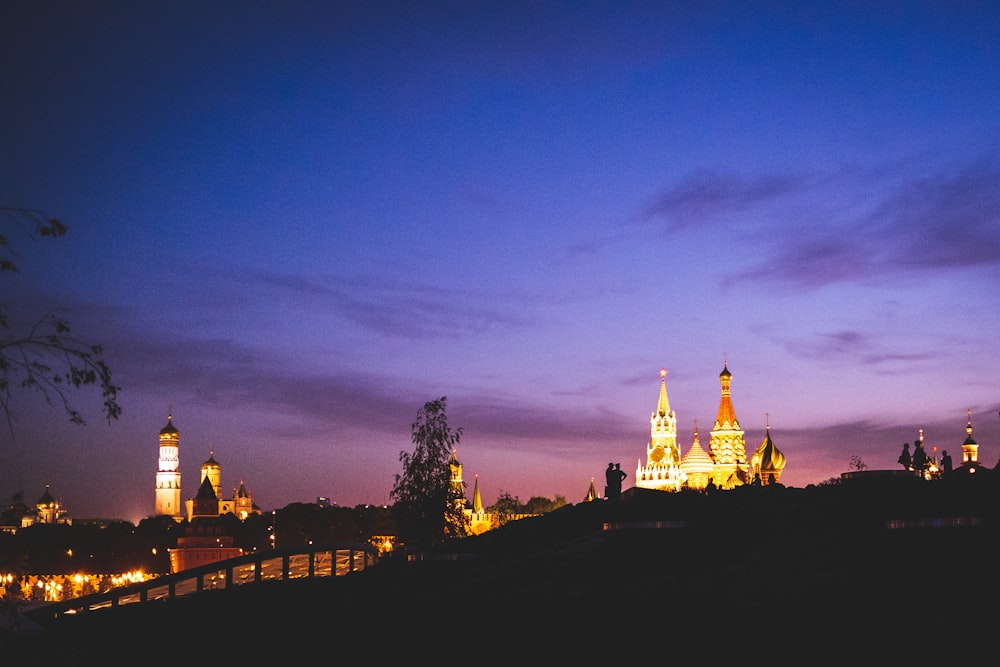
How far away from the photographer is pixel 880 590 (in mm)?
22969

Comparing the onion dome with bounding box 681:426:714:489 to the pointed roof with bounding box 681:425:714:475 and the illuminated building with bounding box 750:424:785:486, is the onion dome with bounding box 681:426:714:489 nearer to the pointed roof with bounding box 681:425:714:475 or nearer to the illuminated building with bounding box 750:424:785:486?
the pointed roof with bounding box 681:425:714:475

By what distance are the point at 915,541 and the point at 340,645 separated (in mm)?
14149

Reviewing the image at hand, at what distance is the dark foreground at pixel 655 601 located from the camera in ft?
70.2

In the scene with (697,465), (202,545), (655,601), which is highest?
(697,465)

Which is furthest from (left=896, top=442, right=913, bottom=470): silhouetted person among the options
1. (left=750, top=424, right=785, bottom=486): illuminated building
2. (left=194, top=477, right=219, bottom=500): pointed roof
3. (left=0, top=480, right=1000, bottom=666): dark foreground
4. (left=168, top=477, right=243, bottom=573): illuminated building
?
(left=194, top=477, right=219, bottom=500): pointed roof

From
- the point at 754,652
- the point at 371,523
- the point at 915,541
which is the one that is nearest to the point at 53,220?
the point at 754,652

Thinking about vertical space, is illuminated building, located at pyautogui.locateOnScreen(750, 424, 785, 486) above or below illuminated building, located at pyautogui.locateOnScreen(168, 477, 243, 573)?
above

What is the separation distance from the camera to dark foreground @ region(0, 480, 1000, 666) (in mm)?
21391

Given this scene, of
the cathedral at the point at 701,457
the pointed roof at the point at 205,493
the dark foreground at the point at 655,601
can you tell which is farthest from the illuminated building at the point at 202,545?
the dark foreground at the point at 655,601

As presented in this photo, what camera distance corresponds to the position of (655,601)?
80.5 ft

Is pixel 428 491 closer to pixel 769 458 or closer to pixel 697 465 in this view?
pixel 769 458

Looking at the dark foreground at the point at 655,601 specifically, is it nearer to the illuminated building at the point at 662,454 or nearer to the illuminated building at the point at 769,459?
the illuminated building at the point at 769,459

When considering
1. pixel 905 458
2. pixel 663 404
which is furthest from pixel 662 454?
pixel 905 458

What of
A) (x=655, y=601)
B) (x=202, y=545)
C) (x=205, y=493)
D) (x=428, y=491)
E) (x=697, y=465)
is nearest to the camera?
(x=655, y=601)
